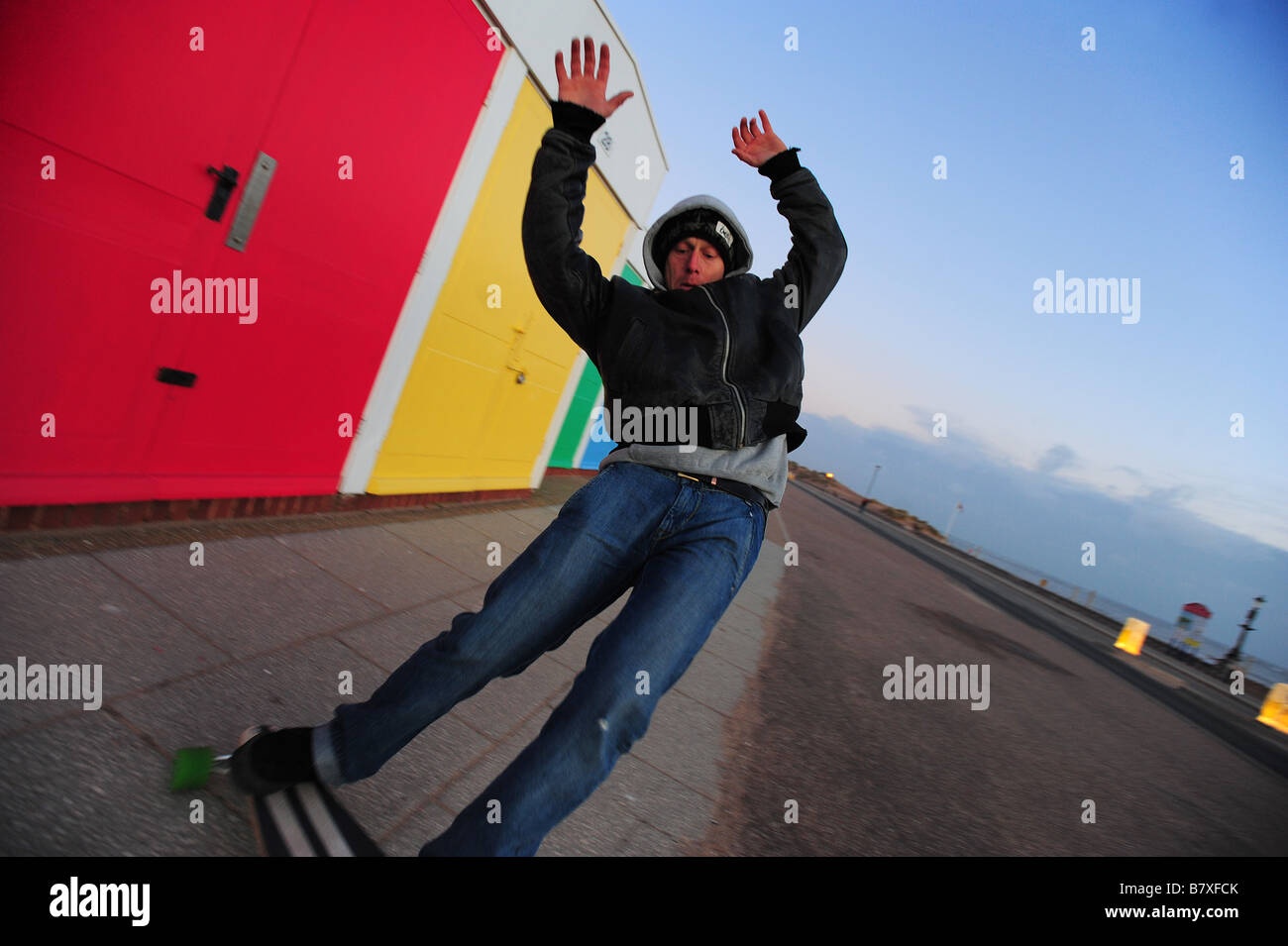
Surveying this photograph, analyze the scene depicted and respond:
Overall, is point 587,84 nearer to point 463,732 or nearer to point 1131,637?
point 463,732

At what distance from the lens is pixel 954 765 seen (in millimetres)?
3752

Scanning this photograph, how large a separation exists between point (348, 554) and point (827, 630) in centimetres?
479

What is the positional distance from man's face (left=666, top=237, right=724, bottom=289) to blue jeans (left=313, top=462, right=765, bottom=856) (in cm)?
67

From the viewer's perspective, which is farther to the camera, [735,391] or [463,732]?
[463,732]

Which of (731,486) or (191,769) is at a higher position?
(731,486)

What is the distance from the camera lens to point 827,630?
6.46m

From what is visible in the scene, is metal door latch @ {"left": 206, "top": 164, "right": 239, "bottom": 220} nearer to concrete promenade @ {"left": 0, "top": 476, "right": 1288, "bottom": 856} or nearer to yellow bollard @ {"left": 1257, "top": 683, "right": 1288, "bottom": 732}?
concrete promenade @ {"left": 0, "top": 476, "right": 1288, "bottom": 856}

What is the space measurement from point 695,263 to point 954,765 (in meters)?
3.53

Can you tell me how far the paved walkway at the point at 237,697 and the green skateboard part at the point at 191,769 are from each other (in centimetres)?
3

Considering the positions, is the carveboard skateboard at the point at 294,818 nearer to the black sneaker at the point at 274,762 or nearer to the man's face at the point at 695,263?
the black sneaker at the point at 274,762

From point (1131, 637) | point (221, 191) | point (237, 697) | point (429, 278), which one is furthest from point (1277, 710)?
point (221, 191)

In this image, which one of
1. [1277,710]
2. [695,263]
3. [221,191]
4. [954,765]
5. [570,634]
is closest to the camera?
[570,634]

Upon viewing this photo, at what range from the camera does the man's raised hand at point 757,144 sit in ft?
6.41
